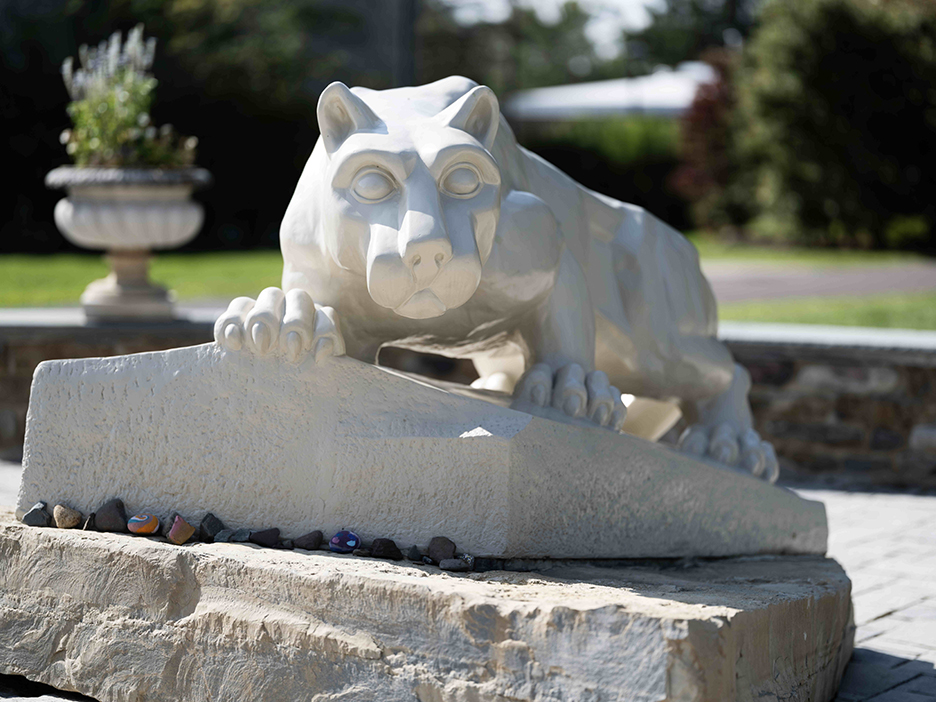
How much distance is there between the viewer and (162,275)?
13.4 metres

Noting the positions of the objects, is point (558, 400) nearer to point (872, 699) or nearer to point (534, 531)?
point (534, 531)

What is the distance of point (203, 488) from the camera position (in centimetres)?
266

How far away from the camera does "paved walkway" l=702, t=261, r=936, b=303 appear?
40.1 feet

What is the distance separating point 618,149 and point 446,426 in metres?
22.7

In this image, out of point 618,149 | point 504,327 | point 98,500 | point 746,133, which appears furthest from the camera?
point 618,149

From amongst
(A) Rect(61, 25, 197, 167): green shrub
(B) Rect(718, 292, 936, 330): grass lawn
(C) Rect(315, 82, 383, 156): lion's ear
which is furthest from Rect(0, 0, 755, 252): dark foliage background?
(C) Rect(315, 82, 383, 156): lion's ear

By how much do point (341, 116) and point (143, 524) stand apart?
1063mm

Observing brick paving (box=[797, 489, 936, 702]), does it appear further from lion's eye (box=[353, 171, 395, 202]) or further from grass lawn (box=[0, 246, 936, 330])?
grass lawn (box=[0, 246, 936, 330])

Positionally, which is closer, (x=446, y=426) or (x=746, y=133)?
(x=446, y=426)

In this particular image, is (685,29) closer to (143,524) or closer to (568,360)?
(568,360)

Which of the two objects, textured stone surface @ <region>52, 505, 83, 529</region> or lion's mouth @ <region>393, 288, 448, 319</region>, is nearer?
lion's mouth @ <region>393, 288, 448, 319</region>

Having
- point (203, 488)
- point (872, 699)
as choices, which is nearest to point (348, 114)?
point (203, 488)

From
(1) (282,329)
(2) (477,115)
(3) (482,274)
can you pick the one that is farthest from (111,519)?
(2) (477,115)

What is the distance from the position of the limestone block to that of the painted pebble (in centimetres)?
6
